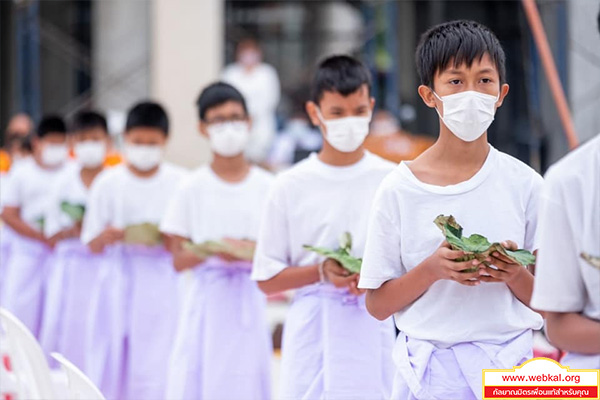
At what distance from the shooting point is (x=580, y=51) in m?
7.30

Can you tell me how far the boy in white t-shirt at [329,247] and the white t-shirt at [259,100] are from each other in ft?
28.8

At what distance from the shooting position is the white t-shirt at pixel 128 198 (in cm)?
618

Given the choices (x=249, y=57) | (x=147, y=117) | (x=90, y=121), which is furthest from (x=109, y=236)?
(x=249, y=57)

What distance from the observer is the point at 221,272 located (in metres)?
5.20

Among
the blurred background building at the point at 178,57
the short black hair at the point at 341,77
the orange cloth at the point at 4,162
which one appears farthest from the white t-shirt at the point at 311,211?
the orange cloth at the point at 4,162

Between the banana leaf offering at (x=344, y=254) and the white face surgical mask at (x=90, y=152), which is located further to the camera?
the white face surgical mask at (x=90, y=152)

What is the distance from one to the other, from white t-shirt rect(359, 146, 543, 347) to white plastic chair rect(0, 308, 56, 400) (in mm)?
1356

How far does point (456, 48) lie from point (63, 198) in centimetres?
469

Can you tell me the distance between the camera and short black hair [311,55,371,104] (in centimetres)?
424

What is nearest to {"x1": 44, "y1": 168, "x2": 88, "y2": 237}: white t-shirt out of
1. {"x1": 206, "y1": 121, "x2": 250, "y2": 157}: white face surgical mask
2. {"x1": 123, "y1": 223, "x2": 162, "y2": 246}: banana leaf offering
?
{"x1": 123, "y1": 223, "x2": 162, "y2": 246}: banana leaf offering

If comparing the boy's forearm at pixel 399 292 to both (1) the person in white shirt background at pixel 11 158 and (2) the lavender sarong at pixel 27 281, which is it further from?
(1) the person in white shirt background at pixel 11 158

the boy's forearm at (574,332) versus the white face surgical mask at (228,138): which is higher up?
the white face surgical mask at (228,138)

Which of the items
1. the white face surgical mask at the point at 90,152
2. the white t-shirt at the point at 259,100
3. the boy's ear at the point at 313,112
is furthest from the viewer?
the white t-shirt at the point at 259,100

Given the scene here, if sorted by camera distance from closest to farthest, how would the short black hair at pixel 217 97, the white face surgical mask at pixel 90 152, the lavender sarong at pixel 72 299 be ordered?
the short black hair at pixel 217 97 → the lavender sarong at pixel 72 299 → the white face surgical mask at pixel 90 152
